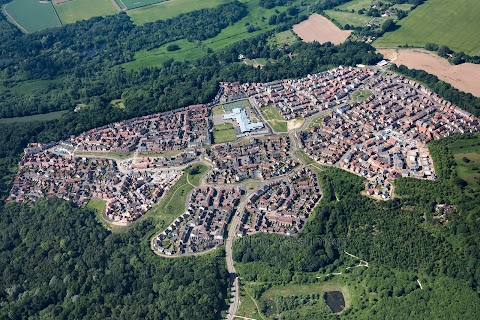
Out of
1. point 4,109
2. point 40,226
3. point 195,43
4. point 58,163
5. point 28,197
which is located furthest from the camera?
point 195,43

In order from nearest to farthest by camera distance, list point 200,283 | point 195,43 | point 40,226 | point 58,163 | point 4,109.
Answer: point 200,283, point 40,226, point 58,163, point 4,109, point 195,43

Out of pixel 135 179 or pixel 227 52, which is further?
pixel 227 52

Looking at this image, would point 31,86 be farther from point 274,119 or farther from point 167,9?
point 274,119

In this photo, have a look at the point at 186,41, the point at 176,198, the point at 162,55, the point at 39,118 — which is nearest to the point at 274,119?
the point at 176,198

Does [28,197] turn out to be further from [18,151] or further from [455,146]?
[455,146]

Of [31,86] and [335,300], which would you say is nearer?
[335,300]

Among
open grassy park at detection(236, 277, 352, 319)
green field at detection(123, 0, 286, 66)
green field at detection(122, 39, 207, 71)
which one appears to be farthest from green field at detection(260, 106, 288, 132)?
open grassy park at detection(236, 277, 352, 319)

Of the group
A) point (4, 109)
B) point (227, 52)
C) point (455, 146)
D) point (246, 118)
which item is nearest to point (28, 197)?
point (4, 109)
